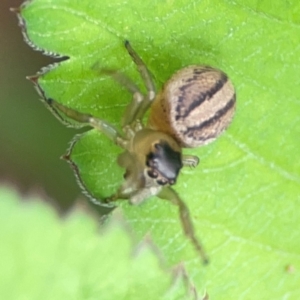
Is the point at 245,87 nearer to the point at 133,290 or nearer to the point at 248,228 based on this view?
the point at 248,228

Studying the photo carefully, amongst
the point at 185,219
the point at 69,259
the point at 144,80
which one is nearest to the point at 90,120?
the point at 144,80

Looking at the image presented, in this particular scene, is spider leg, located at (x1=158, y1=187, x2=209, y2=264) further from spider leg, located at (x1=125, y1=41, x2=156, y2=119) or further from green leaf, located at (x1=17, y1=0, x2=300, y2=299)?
spider leg, located at (x1=125, y1=41, x2=156, y2=119)

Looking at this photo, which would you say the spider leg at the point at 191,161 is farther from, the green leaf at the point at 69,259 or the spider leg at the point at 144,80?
the green leaf at the point at 69,259

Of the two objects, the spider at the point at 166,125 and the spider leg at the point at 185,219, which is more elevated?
the spider at the point at 166,125

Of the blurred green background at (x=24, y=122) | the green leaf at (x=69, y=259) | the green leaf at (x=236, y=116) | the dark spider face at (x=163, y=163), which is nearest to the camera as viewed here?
the green leaf at (x=69, y=259)

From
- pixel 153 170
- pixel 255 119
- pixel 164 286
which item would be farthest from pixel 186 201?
pixel 164 286

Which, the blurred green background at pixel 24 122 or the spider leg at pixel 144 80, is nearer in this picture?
the spider leg at pixel 144 80

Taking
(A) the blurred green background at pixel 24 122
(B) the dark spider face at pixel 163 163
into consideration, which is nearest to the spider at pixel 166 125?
(B) the dark spider face at pixel 163 163
